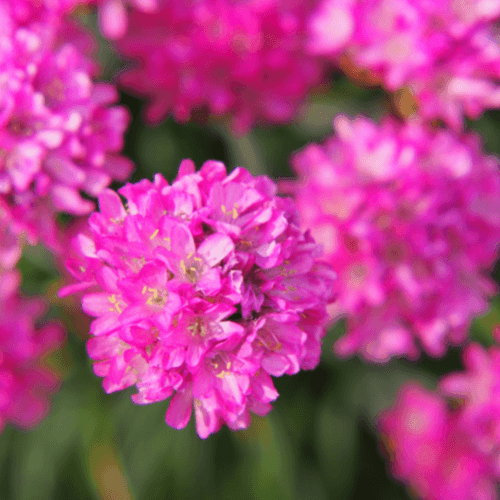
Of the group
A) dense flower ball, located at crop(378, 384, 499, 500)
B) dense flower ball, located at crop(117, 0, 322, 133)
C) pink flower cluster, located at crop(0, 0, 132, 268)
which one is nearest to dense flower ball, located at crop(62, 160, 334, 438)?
pink flower cluster, located at crop(0, 0, 132, 268)

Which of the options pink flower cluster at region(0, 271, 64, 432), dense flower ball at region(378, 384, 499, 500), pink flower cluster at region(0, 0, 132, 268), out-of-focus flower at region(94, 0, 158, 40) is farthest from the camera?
dense flower ball at region(378, 384, 499, 500)

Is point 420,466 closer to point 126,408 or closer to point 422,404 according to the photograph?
point 422,404

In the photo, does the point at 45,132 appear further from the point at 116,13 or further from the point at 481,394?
the point at 481,394

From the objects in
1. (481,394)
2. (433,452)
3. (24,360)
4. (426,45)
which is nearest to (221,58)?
(426,45)

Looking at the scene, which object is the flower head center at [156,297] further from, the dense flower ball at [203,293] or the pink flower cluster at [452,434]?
the pink flower cluster at [452,434]

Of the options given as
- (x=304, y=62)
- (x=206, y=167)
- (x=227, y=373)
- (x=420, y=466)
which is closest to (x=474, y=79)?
(x=304, y=62)

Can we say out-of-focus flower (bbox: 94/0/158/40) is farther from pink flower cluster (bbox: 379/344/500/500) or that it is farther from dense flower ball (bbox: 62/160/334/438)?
pink flower cluster (bbox: 379/344/500/500)

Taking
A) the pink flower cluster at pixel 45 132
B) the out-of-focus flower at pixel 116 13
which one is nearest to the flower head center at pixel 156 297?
the pink flower cluster at pixel 45 132

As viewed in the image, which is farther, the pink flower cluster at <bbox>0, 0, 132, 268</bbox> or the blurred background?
the blurred background
